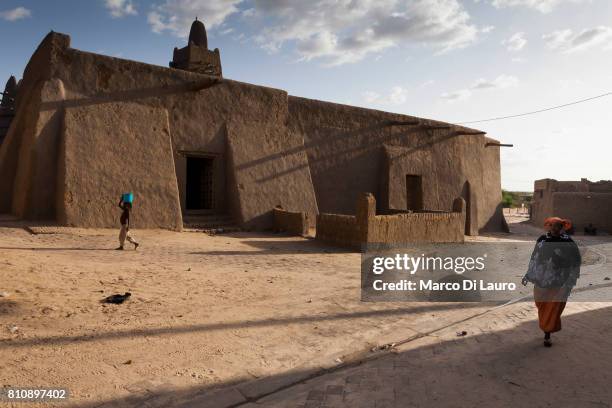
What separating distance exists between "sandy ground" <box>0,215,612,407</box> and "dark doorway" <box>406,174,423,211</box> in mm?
11951

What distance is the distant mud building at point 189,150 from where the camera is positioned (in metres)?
10.4

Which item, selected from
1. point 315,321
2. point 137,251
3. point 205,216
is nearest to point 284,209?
point 205,216

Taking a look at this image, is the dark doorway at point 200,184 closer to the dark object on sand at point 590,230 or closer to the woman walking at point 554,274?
the woman walking at point 554,274

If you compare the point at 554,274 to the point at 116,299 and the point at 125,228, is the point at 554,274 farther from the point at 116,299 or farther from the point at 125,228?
the point at 125,228

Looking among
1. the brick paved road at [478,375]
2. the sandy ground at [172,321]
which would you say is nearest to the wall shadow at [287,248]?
the sandy ground at [172,321]

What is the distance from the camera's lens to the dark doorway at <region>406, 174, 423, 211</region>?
18.8m

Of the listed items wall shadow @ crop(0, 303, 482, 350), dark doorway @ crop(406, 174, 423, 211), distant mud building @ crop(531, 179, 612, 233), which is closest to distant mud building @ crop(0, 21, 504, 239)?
dark doorway @ crop(406, 174, 423, 211)

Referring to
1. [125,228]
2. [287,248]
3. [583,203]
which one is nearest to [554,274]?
[287,248]

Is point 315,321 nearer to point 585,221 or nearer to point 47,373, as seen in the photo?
point 47,373

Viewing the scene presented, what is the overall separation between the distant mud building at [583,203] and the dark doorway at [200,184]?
19815mm

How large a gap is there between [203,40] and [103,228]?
15.9 metres

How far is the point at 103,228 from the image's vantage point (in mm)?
10328

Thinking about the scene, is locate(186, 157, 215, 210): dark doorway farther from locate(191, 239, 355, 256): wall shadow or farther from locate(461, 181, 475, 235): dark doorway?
locate(461, 181, 475, 235): dark doorway

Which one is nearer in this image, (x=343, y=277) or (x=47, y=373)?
(x=47, y=373)
